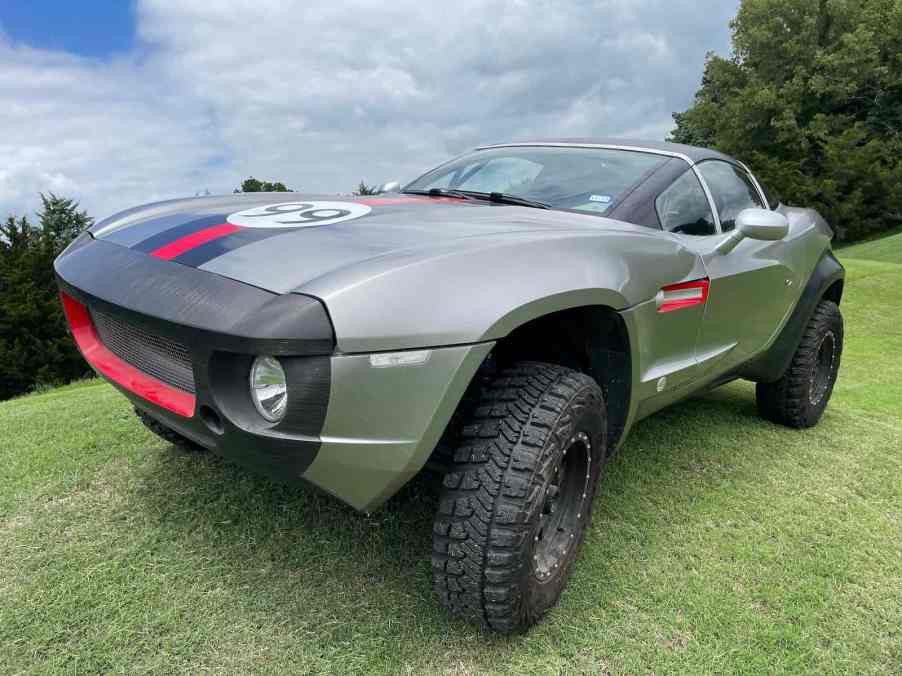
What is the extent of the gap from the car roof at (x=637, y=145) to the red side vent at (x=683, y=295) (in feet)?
2.23

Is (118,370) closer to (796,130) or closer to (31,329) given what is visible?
(31,329)

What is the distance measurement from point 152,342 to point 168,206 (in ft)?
2.28

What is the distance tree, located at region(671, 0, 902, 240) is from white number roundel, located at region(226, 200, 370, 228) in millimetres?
28526

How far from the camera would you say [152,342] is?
175 cm

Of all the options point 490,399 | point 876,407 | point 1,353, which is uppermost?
point 490,399

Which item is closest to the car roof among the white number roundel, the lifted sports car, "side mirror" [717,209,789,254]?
the lifted sports car

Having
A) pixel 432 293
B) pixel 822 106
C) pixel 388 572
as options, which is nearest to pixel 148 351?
pixel 432 293

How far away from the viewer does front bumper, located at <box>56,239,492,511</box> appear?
1.37 metres

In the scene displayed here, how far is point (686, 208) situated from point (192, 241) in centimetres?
186

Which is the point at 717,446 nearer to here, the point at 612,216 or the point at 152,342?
the point at 612,216

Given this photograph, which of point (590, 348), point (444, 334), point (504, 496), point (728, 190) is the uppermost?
point (728, 190)

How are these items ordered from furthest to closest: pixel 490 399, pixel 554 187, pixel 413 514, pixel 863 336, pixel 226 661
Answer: pixel 863 336, pixel 554 187, pixel 413 514, pixel 490 399, pixel 226 661

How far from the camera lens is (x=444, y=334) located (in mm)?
1466

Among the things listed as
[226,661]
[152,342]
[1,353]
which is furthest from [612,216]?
[1,353]
